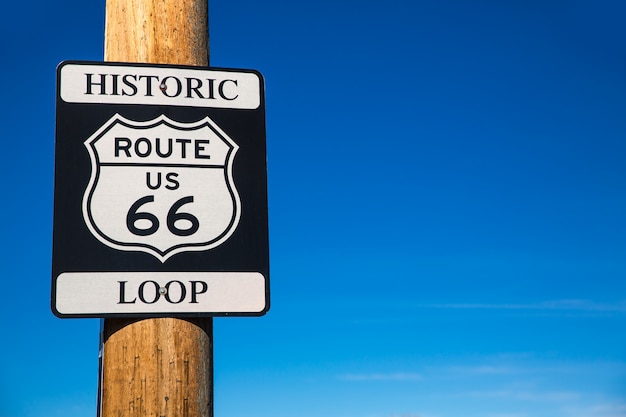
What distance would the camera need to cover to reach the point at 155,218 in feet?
8.09

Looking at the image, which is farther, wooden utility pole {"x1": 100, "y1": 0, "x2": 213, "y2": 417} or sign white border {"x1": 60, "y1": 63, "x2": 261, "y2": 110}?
sign white border {"x1": 60, "y1": 63, "x2": 261, "y2": 110}

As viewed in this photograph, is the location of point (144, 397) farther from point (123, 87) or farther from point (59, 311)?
point (123, 87)

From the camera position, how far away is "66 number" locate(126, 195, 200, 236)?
246 centimetres

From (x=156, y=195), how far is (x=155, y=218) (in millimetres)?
78

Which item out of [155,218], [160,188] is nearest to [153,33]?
[160,188]

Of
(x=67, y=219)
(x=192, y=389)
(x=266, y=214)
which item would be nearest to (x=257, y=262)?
(x=266, y=214)

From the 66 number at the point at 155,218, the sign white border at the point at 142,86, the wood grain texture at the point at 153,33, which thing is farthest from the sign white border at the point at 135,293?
the wood grain texture at the point at 153,33

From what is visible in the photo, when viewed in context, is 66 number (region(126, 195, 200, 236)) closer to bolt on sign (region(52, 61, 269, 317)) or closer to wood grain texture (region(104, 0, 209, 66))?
bolt on sign (region(52, 61, 269, 317))

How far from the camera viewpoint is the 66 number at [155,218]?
2.46 m

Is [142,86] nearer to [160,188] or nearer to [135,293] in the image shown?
[160,188]

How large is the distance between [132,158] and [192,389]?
78 centimetres

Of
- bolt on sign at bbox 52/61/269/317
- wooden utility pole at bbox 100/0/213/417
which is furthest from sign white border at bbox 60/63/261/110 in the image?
wooden utility pole at bbox 100/0/213/417

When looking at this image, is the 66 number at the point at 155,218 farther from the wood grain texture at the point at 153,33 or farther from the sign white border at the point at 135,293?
the wood grain texture at the point at 153,33

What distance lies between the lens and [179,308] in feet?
8.03
